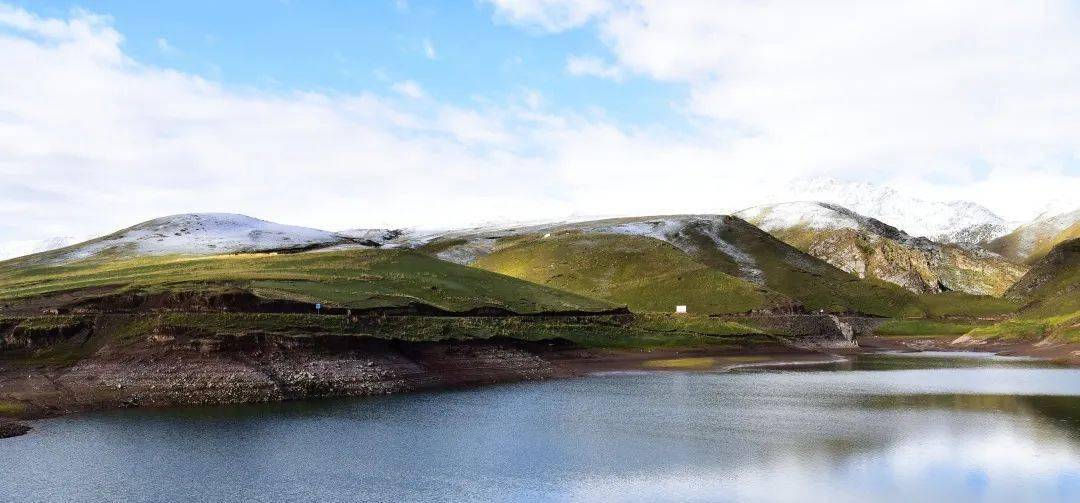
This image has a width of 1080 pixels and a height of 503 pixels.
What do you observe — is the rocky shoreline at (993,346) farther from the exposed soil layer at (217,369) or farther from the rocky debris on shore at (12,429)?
the rocky debris on shore at (12,429)

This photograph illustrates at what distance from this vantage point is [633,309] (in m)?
186

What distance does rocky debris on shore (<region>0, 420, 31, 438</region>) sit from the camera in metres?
60.2

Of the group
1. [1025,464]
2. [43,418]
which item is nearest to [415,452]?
[43,418]

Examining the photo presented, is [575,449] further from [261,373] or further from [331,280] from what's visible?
[331,280]

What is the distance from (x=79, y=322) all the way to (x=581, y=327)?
70.3 metres

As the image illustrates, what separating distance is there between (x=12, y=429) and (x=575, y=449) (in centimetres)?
4211

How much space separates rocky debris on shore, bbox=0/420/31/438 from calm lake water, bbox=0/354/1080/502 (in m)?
1.53

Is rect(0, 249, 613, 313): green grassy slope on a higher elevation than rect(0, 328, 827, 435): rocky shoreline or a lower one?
higher

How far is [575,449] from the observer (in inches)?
2219

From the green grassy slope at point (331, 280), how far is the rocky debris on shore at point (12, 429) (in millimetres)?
33013

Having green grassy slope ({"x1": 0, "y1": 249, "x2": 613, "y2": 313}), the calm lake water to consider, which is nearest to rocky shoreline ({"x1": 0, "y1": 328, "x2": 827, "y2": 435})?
the calm lake water

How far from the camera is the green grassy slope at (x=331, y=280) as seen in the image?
102750mm

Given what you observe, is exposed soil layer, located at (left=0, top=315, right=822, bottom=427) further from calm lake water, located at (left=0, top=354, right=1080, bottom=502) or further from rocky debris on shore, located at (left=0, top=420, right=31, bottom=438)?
rocky debris on shore, located at (left=0, top=420, right=31, bottom=438)

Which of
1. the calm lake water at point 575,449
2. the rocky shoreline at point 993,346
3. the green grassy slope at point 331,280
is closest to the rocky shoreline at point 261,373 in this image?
the calm lake water at point 575,449
